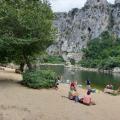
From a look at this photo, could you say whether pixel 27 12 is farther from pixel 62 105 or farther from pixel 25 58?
pixel 62 105

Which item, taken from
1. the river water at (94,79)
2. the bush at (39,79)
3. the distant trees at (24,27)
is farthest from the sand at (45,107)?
the river water at (94,79)

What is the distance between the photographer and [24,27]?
108 ft

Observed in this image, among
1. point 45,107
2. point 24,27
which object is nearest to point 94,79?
point 24,27

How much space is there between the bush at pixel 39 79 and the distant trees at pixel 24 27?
2.88 m

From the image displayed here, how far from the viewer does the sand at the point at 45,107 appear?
22656mm

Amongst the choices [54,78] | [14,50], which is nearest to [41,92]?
[54,78]

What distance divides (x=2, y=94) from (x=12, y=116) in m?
6.26

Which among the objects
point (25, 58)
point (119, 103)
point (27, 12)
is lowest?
point (119, 103)

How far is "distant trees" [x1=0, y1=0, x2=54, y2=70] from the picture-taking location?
32438mm

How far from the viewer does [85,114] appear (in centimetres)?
2436

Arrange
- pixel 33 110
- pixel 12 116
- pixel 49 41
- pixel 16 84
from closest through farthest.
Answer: pixel 12 116
pixel 33 110
pixel 16 84
pixel 49 41

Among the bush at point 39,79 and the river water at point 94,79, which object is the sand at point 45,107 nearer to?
the bush at point 39,79

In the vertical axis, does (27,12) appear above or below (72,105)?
above

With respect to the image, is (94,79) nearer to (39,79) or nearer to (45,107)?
(39,79)
